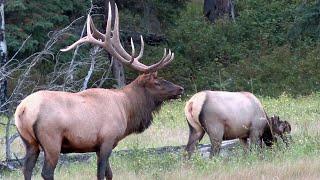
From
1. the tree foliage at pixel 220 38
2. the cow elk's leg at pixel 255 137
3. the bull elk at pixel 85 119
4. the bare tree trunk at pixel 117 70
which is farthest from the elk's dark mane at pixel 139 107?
the bare tree trunk at pixel 117 70

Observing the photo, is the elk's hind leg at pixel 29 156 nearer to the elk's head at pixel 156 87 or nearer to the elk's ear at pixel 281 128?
the elk's head at pixel 156 87

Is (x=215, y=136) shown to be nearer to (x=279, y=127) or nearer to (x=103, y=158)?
(x=279, y=127)

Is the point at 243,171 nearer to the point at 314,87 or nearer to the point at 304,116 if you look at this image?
the point at 304,116

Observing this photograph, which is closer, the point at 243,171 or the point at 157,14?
the point at 243,171

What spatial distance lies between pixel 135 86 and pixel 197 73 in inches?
733

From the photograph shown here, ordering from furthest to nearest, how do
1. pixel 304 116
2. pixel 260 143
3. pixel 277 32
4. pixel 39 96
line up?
pixel 277 32
pixel 304 116
pixel 260 143
pixel 39 96

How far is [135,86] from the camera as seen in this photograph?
11.8 m

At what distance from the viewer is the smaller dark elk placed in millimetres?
13000

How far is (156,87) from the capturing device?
11.9 m

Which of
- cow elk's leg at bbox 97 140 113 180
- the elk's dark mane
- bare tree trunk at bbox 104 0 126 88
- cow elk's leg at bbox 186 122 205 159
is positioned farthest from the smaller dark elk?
bare tree trunk at bbox 104 0 126 88

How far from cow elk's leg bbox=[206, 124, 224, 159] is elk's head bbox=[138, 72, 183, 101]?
1.19 meters

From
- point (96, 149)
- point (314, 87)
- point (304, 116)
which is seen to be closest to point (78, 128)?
point (96, 149)

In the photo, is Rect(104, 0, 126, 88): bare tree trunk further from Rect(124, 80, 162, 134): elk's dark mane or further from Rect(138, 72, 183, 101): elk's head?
Rect(124, 80, 162, 134): elk's dark mane

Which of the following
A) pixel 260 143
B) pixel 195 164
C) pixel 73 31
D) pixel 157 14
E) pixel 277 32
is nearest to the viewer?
pixel 195 164
